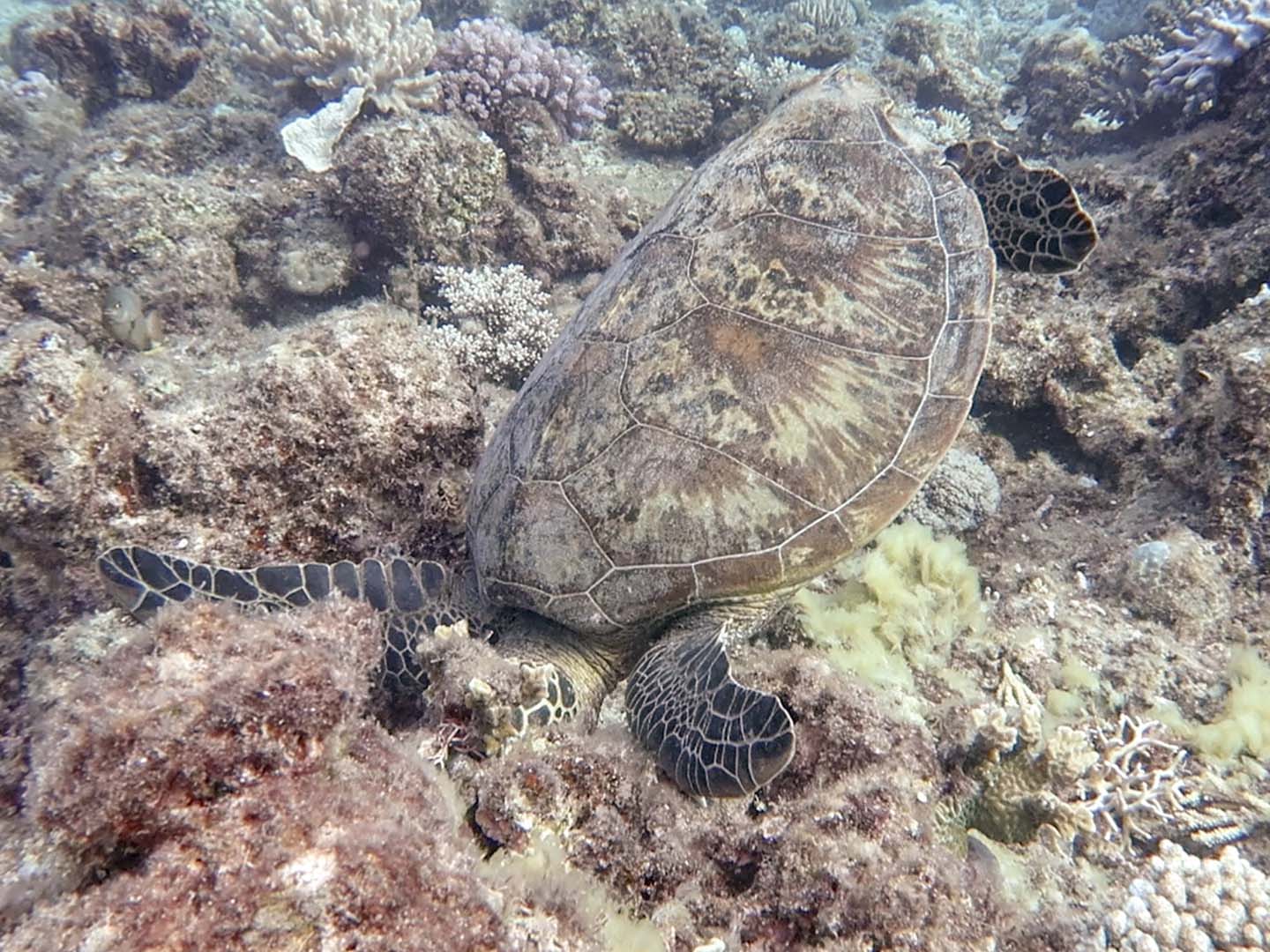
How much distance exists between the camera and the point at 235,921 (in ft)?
3.46

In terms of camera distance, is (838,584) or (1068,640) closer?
(1068,640)

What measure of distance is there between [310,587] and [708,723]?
1.60m

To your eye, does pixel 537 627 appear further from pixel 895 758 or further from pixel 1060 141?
pixel 1060 141

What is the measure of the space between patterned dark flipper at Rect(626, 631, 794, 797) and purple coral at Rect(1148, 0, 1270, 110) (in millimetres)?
6129

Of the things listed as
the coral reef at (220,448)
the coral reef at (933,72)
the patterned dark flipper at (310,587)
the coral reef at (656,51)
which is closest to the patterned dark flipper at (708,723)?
the patterned dark flipper at (310,587)

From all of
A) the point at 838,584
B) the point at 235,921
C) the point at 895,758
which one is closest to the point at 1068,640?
the point at 838,584

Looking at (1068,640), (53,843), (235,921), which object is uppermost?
(1068,640)

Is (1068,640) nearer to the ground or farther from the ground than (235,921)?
farther from the ground

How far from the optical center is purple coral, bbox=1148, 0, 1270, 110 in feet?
15.3

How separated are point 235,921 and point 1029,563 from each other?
338cm

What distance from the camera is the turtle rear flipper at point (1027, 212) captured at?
3279mm

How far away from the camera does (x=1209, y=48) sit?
4.92m

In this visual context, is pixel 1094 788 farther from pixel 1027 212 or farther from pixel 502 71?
pixel 502 71

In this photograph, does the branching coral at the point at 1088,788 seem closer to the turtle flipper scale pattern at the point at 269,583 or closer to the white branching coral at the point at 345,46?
the turtle flipper scale pattern at the point at 269,583
